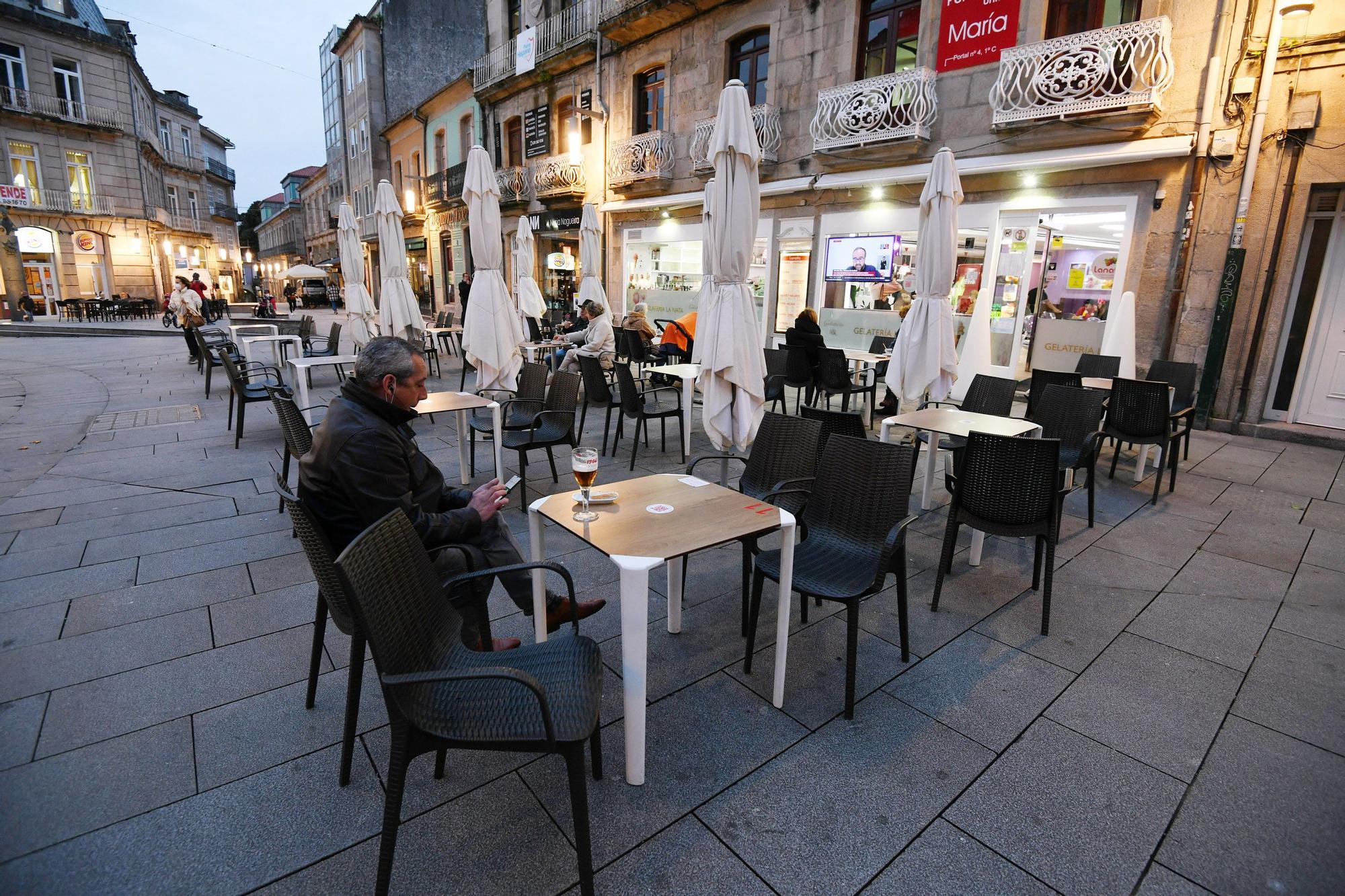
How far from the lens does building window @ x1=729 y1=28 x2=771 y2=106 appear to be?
11945 millimetres

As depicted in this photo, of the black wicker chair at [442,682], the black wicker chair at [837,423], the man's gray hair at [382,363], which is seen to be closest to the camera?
the black wicker chair at [442,682]

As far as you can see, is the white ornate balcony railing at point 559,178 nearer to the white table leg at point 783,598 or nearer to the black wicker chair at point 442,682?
the white table leg at point 783,598

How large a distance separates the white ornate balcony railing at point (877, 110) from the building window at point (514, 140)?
11.0 meters

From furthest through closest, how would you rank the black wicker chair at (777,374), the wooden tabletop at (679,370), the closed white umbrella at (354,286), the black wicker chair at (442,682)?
the closed white umbrella at (354,286) → the black wicker chair at (777,374) → the wooden tabletop at (679,370) → the black wicker chair at (442,682)

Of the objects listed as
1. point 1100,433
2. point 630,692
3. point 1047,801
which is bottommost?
point 1047,801

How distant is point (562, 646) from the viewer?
2.05m

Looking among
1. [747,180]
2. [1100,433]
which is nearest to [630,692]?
[747,180]

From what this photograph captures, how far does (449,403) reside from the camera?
4.91m

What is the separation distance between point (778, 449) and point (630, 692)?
190 cm

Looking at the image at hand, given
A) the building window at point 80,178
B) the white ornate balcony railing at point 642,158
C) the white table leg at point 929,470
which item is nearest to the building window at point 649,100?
the white ornate balcony railing at point 642,158

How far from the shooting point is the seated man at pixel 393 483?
232 centimetres

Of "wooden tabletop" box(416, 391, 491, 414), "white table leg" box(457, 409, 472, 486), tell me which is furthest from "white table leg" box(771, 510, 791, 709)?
"white table leg" box(457, 409, 472, 486)

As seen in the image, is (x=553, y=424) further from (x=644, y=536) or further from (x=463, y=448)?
(x=644, y=536)

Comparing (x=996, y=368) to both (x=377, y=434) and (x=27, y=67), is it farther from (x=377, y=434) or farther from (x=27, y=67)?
(x=27, y=67)
